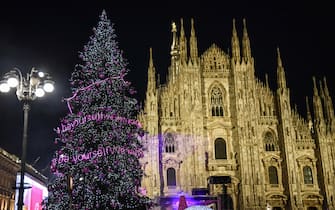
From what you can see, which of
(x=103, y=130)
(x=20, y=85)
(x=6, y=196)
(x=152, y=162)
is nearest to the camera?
(x=20, y=85)

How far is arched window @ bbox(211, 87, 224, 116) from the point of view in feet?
132

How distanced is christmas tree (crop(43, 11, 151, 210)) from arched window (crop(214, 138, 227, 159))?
21.7m

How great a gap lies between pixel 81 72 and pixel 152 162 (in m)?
19.7

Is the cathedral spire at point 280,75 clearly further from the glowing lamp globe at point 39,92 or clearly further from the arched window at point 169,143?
the glowing lamp globe at point 39,92

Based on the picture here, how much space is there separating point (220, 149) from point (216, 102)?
475cm

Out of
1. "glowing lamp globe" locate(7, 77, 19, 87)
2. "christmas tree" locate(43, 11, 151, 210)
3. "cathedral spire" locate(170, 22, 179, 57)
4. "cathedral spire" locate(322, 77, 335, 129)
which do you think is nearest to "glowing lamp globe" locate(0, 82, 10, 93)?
"glowing lamp globe" locate(7, 77, 19, 87)

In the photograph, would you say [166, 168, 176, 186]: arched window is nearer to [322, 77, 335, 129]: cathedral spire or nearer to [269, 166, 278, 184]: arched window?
[269, 166, 278, 184]: arched window

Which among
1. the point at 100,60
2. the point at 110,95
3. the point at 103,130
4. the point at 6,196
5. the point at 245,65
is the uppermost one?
the point at 245,65

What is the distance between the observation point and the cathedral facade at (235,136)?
36.9 meters

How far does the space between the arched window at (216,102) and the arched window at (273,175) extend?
23.6 feet

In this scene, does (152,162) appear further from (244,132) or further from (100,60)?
(100,60)

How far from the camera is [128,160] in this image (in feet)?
56.3

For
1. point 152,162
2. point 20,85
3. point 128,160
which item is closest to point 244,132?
point 152,162

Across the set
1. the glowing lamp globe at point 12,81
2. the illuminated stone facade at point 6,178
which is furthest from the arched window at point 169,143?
the glowing lamp globe at point 12,81
